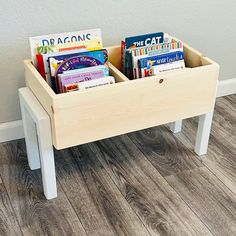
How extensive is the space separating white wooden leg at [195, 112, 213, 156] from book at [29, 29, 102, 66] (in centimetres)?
49

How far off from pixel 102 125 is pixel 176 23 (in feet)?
2.22

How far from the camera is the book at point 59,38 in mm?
1280

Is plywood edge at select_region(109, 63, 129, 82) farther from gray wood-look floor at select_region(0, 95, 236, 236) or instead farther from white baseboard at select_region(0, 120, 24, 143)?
white baseboard at select_region(0, 120, 24, 143)

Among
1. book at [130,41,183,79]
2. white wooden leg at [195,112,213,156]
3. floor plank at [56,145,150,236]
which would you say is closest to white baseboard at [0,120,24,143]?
floor plank at [56,145,150,236]

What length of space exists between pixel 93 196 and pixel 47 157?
0.74 ft

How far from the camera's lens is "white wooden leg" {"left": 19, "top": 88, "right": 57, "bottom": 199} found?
1205 mm

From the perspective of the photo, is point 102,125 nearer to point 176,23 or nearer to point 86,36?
point 86,36

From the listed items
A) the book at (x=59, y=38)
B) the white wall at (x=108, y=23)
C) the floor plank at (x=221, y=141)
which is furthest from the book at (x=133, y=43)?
the floor plank at (x=221, y=141)

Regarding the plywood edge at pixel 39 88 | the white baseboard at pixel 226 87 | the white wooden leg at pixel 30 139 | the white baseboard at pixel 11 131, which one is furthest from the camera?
the white baseboard at pixel 226 87

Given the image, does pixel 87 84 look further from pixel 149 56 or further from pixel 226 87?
pixel 226 87

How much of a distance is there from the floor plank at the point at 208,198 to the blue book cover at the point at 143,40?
48cm

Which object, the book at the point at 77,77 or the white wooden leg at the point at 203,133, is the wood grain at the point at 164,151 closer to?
the white wooden leg at the point at 203,133

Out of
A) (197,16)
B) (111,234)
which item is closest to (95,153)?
(111,234)

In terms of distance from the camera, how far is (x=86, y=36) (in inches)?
52.8
